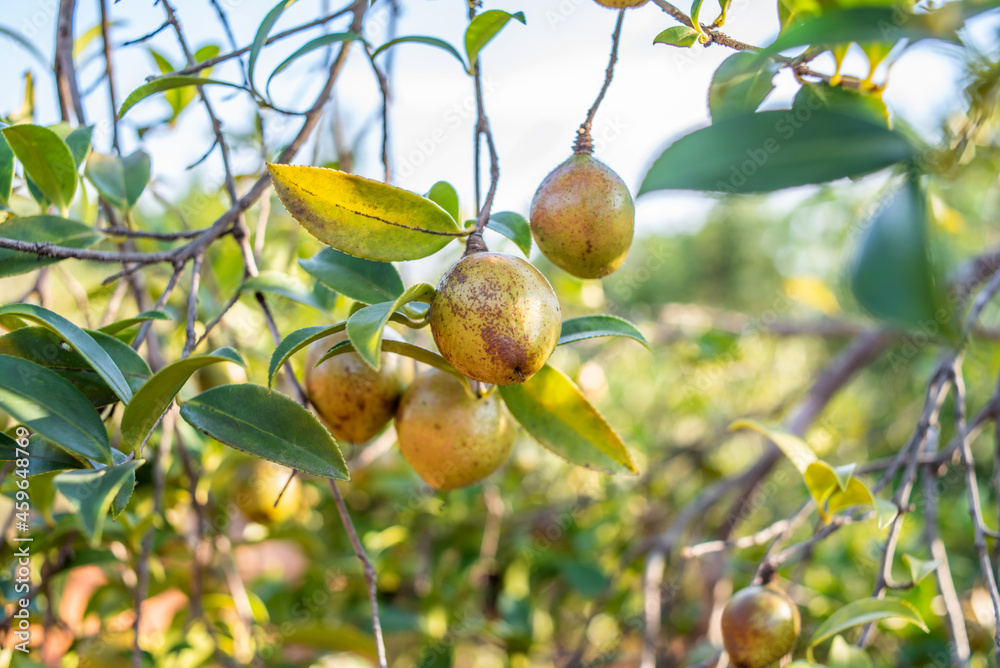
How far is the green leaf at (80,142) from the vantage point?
26.2 inches

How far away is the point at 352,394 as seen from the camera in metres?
0.61

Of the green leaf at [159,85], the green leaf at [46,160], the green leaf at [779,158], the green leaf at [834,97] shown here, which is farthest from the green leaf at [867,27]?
the green leaf at [46,160]

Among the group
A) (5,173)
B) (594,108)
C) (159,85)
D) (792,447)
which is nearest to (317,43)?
(159,85)

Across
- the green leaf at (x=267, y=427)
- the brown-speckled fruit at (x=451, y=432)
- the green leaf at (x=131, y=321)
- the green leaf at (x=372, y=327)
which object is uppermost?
the green leaf at (x=372, y=327)

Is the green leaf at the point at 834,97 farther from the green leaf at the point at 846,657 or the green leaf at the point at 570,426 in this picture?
the green leaf at the point at 846,657

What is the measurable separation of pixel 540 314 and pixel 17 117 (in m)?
0.83

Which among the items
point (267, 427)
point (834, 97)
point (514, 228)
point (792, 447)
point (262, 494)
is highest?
point (834, 97)

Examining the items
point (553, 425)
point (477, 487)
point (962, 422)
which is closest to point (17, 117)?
point (553, 425)

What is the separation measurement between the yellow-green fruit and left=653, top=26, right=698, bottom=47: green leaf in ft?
2.35

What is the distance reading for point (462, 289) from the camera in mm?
444

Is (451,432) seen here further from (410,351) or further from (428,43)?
(428,43)

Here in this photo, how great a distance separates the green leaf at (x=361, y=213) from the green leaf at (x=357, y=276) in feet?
0.29

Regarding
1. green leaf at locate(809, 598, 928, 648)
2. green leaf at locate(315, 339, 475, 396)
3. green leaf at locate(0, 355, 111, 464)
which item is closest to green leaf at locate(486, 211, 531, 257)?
green leaf at locate(315, 339, 475, 396)

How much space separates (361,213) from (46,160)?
383 mm
